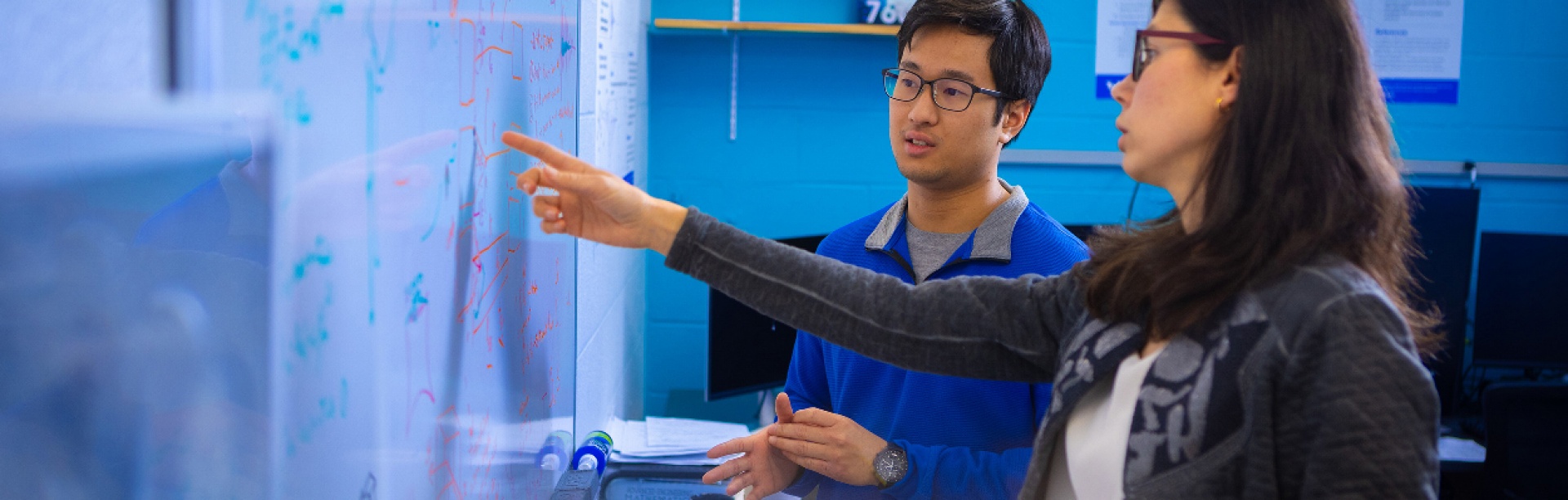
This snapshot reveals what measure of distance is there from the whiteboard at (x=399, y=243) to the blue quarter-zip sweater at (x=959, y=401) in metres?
0.44

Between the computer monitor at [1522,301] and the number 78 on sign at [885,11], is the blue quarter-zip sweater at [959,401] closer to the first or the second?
the number 78 on sign at [885,11]

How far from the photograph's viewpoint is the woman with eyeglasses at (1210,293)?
708mm

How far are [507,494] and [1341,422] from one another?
759 millimetres

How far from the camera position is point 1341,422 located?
693 mm

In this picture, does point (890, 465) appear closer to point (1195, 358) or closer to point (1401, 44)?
point (1195, 358)

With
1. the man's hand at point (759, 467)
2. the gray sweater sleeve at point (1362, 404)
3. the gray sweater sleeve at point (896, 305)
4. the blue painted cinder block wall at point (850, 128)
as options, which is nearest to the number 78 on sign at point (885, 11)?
the blue painted cinder block wall at point (850, 128)

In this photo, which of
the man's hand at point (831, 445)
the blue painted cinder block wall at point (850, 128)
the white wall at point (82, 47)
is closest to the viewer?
the white wall at point (82, 47)

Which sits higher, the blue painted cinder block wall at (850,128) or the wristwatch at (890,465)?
the blue painted cinder block wall at (850,128)

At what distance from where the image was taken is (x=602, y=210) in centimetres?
92

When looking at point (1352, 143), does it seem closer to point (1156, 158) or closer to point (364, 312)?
point (1156, 158)

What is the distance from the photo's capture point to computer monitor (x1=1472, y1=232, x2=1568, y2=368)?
285cm

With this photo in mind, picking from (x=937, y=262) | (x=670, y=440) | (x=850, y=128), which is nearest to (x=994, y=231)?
(x=937, y=262)

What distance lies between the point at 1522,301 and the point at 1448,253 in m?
0.23

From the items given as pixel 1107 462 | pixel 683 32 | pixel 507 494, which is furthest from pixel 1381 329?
pixel 683 32
